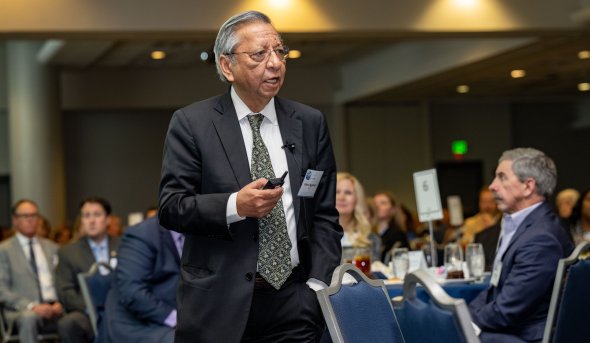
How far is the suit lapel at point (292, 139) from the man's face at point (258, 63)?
9 centimetres

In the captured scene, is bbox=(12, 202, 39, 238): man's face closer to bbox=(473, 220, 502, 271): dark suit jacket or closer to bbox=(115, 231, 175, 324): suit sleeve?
bbox=(115, 231, 175, 324): suit sleeve

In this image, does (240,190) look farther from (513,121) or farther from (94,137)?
(513,121)

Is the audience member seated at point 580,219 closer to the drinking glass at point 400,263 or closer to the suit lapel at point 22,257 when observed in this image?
the drinking glass at point 400,263

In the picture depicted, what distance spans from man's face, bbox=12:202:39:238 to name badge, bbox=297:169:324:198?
637cm

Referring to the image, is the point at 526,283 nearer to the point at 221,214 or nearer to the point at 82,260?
the point at 221,214

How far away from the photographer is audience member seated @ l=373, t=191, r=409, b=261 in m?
8.41

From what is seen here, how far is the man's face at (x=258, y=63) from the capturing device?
2527mm

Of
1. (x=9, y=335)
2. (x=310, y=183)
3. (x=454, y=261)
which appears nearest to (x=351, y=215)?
(x=454, y=261)

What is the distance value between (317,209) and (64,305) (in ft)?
17.5

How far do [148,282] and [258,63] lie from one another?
3.07 metres

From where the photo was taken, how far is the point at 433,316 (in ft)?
8.13

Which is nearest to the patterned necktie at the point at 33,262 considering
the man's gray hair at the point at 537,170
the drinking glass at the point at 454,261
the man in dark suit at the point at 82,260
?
the man in dark suit at the point at 82,260

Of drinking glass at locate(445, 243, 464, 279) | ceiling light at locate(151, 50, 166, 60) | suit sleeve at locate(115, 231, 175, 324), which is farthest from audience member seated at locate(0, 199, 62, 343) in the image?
ceiling light at locate(151, 50, 166, 60)

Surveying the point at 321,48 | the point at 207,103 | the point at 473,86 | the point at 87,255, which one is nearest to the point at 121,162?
the point at 321,48
